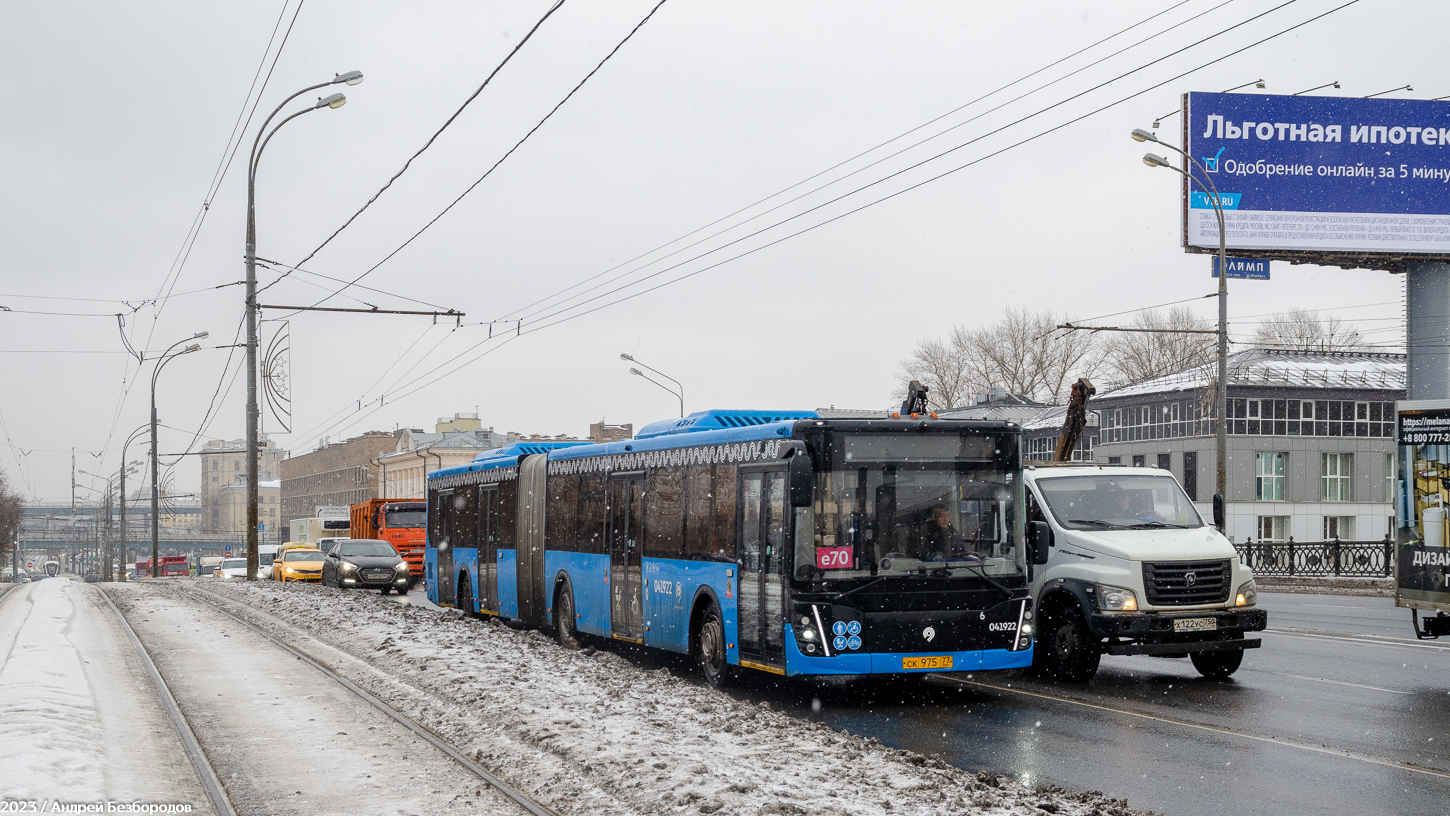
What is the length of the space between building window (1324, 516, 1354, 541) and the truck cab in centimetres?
4322

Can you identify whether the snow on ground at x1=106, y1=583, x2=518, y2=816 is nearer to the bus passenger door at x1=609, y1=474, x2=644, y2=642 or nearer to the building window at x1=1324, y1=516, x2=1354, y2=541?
the bus passenger door at x1=609, y1=474, x2=644, y2=642

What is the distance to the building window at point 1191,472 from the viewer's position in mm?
52344

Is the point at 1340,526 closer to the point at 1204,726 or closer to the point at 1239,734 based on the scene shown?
the point at 1204,726

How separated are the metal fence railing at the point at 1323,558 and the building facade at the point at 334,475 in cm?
8625

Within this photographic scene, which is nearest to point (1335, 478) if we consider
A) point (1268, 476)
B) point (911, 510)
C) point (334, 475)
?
point (1268, 476)

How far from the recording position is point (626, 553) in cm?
1537

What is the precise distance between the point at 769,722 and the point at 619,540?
6.23 meters

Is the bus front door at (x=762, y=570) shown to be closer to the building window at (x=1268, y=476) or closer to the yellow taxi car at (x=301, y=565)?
the yellow taxi car at (x=301, y=565)

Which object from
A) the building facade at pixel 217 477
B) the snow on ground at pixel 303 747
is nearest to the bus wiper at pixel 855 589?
the snow on ground at pixel 303 747

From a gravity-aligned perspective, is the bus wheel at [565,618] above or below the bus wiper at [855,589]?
below

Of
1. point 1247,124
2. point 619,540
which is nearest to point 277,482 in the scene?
point 1247,124

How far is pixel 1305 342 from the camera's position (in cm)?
7294

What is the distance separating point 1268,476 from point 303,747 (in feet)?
160

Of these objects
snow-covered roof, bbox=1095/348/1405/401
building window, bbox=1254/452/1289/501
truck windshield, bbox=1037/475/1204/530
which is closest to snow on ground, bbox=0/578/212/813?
truck windshield, bbox=1037/475/1204/530
